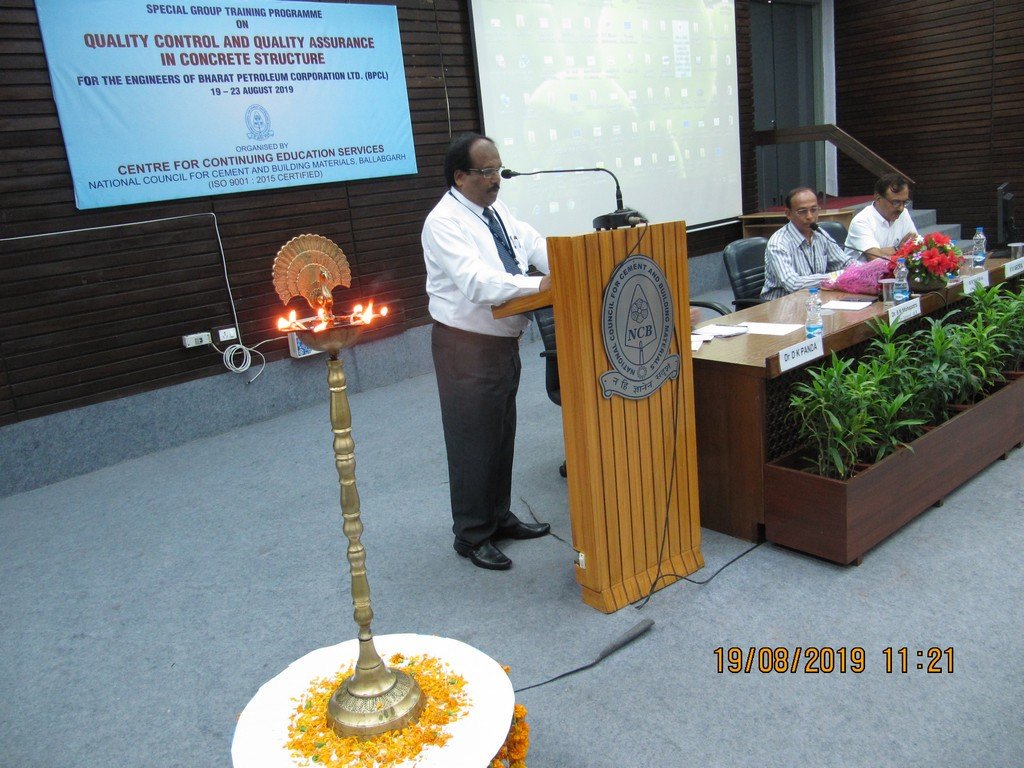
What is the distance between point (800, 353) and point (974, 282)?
1.57 meters

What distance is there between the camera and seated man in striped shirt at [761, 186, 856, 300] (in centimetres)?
419

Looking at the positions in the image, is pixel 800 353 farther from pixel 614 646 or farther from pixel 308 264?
pixel 308 264

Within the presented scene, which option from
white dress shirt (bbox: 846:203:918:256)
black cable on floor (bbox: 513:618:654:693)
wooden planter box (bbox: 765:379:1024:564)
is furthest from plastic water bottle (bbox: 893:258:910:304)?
black cable on floor (bbox: 513:618:654:693)

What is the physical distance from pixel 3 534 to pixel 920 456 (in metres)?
3.89

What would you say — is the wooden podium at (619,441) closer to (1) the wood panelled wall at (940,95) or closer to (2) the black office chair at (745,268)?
(2) the black office chair at (745,268)

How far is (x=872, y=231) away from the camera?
15.0ft

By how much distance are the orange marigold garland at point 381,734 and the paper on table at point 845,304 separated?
104 inches

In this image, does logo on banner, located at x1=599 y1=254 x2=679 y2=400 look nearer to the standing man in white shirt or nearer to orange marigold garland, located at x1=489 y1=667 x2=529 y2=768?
the standing man in white shirt

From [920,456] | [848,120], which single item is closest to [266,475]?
[920,456]

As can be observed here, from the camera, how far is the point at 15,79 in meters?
4.09

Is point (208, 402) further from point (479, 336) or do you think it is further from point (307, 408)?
point (479, 336)

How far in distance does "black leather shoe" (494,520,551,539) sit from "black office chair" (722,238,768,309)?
6.55 ft

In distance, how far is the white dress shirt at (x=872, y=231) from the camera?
4559 millimetres

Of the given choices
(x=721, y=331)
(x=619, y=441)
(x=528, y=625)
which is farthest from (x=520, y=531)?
(x=721, y=331)
